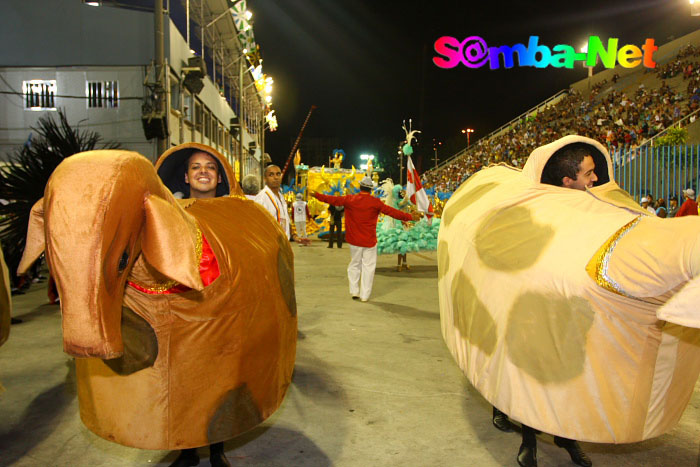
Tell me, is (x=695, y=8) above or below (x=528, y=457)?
above

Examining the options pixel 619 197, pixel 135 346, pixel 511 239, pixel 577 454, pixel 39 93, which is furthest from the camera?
pixel 39 93

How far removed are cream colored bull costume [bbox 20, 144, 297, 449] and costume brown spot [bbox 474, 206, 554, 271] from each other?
1.18 metres

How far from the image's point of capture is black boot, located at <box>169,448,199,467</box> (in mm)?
3143

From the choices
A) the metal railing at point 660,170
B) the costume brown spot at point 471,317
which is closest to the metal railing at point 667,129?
the metal railing at point 660,170

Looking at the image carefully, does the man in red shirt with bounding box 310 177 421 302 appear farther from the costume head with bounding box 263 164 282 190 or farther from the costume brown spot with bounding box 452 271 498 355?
the costume brown spot with bounding box 452 271 498 355

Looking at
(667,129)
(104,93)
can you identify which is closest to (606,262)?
(104,93)

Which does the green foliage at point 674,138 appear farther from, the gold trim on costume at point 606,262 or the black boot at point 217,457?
the black boot at point 217,457

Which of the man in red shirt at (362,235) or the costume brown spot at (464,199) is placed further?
the man in red shirt at (362,235)

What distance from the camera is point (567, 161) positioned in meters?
3.38

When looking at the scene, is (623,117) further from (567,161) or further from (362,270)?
(567,161)

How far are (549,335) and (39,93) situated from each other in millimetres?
18719

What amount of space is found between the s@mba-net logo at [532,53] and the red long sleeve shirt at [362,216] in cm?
1762

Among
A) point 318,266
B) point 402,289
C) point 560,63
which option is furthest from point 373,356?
point 560,63

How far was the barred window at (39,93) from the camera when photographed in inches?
666
